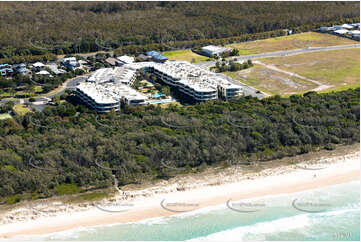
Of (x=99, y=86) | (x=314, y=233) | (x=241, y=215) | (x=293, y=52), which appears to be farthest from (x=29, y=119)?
(x=293, y=52)

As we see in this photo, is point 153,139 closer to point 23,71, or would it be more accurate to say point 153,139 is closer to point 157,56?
point 23,71

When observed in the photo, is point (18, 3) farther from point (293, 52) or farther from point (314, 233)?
point (314, 233)

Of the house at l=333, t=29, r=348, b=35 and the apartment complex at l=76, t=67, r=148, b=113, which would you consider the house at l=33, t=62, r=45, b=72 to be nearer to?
the apartment complex at l=76, t=67, r=148, b=113

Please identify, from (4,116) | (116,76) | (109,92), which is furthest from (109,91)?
(4,116)

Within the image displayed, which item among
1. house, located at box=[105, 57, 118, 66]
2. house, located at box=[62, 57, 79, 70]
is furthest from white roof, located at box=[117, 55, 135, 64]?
house, located at box=[62, 57, 79, 70]

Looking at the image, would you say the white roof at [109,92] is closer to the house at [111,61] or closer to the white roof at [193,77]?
the white roof at [193,77]

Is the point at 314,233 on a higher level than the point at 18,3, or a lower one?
lower
